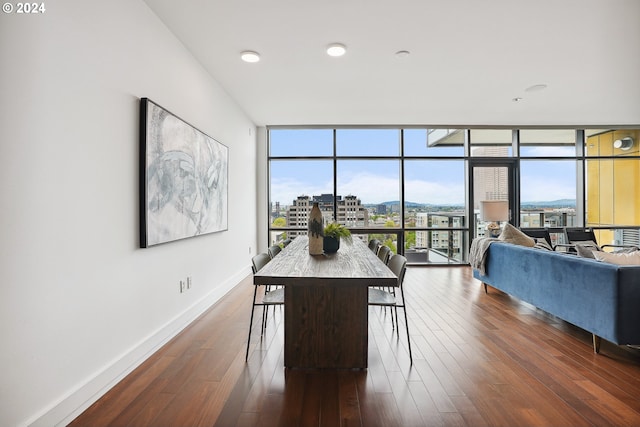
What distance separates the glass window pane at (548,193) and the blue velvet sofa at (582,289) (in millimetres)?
3209

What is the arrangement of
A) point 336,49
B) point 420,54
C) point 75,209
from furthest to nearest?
point 420,54 → point 336,49 → point 75,209

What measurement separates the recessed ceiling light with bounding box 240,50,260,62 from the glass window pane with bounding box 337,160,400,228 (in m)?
3.12

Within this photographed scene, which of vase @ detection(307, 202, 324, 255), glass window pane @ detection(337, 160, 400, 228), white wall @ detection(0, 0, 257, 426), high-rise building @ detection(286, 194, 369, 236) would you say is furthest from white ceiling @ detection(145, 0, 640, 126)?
high-rise building @ detection(286, 194, 369, 236)

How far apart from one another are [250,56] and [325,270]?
2.36m

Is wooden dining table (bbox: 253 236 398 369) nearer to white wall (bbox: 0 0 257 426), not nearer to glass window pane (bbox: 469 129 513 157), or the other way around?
white wall (bbox: 0 0 257 426)

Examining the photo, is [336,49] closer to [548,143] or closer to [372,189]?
Answer: [372,189]

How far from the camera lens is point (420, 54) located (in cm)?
334

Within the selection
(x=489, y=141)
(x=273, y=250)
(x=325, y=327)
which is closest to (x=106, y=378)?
(x=325, y=327)

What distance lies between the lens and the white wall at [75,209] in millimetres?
1507

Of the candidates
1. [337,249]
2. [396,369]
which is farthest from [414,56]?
[396,369]

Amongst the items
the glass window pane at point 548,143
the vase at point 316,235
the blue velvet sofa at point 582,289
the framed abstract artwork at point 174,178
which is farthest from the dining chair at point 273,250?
the glass window pane at point 548,143

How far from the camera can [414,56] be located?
11.1 feet

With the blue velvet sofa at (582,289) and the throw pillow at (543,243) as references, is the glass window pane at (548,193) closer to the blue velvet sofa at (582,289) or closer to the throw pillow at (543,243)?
the throw pillow at (543,243)

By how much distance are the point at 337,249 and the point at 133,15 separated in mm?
2235
